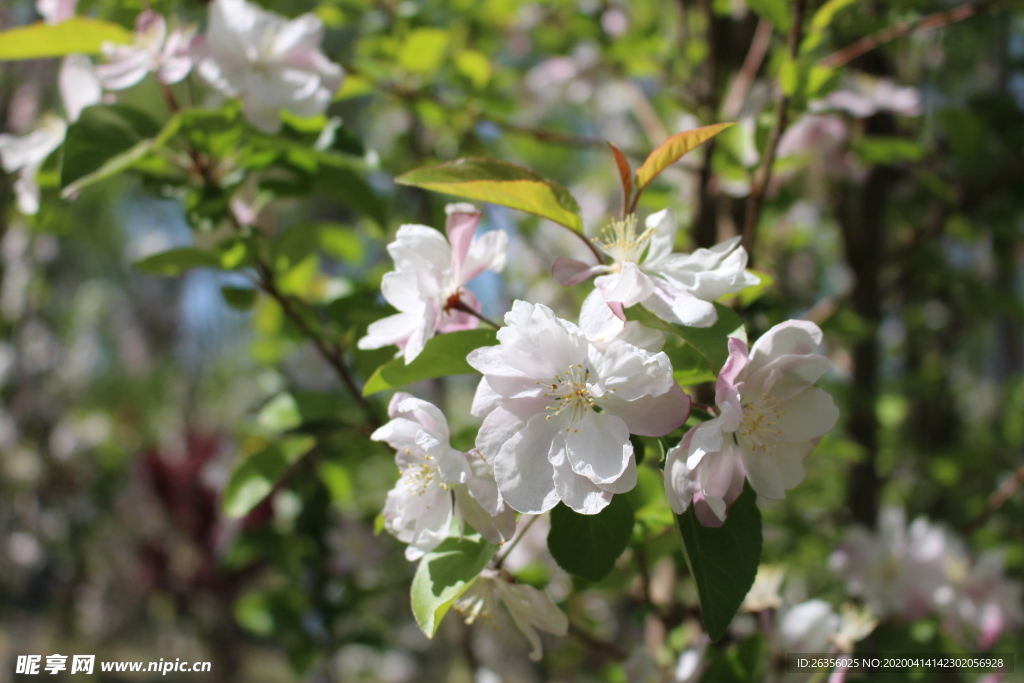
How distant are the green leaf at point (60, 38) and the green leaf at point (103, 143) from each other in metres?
0.12

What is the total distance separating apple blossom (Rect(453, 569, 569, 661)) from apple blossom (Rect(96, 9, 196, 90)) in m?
0.77

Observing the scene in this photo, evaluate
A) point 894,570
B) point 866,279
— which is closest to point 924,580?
point 894,570

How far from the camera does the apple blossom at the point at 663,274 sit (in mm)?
571

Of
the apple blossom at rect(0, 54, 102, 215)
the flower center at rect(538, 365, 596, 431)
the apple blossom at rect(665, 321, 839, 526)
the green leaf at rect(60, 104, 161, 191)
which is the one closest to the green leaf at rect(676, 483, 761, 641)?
the apple blossom at rect(665, 321, 839, 526)

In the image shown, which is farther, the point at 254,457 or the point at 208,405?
the point at 208,405

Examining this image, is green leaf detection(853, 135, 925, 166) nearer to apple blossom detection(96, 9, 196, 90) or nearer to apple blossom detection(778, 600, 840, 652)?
apple blossom detection(778, 600, 840, 652)

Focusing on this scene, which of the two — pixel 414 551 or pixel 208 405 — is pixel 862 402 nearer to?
pixel 414 551

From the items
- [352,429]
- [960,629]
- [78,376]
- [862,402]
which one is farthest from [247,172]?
[78,376]

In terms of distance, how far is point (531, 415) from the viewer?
1.94ft

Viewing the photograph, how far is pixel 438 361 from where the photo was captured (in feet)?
2.14

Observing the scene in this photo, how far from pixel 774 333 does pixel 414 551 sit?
40cm

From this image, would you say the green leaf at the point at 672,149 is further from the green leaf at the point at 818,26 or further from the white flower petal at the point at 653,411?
the green leaf at the point at 818,26

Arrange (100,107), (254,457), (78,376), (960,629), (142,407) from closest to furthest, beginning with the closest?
(100,107) → (254,457) → (960,629) → (78,376) → (142,407)

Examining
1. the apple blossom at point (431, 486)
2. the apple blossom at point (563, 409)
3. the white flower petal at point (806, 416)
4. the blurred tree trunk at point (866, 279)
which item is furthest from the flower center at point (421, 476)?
the blurred tree trunk at point (866, 279)
